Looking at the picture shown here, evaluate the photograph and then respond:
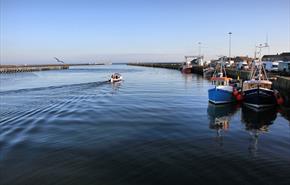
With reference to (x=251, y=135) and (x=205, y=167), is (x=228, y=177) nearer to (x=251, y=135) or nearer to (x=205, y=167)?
(x=205, y=167)

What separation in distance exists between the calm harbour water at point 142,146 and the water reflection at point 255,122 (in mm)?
63

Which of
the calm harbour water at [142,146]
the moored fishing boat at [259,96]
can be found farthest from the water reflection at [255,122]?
the moored fishing boat at [259,96]

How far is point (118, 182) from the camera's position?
10.4 m

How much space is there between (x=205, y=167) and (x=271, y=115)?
1487cm

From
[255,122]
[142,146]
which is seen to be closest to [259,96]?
[255,122]

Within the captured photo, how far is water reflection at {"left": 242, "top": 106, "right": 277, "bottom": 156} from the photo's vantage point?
1546cm

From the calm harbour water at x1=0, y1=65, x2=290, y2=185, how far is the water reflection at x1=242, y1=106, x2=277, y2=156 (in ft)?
0.21

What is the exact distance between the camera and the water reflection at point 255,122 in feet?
50.7

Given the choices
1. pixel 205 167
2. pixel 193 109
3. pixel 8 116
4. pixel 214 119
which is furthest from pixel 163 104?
pixel 205 167

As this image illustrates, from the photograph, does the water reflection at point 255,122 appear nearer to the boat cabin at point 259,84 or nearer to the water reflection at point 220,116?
the water reflection at point 220,116

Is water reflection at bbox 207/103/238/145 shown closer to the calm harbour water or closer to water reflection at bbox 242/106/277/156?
the calm harbour water

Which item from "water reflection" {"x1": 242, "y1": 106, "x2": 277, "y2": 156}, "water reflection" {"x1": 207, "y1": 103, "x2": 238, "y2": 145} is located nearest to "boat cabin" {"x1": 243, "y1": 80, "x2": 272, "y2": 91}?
"water reflection" {"x1": 242, "y1": 106, "x2": 277, "y2": 156}

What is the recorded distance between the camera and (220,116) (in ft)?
77.5

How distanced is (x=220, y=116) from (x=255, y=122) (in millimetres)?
3171
